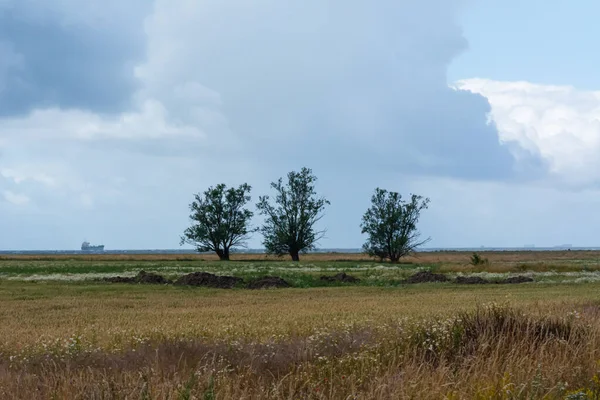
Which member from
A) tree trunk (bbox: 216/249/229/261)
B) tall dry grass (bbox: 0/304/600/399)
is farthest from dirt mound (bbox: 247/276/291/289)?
tree trunk (bbox: 216/249/229/261)

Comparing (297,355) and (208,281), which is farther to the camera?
(208,281)

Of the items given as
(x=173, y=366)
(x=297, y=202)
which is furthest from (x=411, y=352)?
(x=297, y=202)

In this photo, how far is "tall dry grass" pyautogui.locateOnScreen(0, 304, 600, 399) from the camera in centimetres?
782

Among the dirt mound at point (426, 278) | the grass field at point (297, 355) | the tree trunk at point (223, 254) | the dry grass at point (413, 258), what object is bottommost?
the grass field at point (297, 355)

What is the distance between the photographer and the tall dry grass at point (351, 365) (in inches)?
308

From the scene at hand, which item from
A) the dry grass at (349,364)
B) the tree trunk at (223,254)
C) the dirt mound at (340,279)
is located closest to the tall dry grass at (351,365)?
the dry grass at (349,364)

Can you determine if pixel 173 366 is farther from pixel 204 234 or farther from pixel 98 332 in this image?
pixel 204 234

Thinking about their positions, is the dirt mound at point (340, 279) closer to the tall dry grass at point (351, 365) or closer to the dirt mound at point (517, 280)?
the dirt mound at point (517, 280)

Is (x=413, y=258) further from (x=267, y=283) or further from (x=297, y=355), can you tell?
(x=297, y=355)

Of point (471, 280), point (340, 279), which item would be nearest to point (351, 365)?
point (340, 279)

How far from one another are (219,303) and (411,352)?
1641cm

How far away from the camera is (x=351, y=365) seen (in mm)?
9984

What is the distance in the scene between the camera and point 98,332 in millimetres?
15156

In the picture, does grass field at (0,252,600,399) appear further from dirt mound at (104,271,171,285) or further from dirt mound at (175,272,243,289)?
dirt mound at (104,271,171,285)
